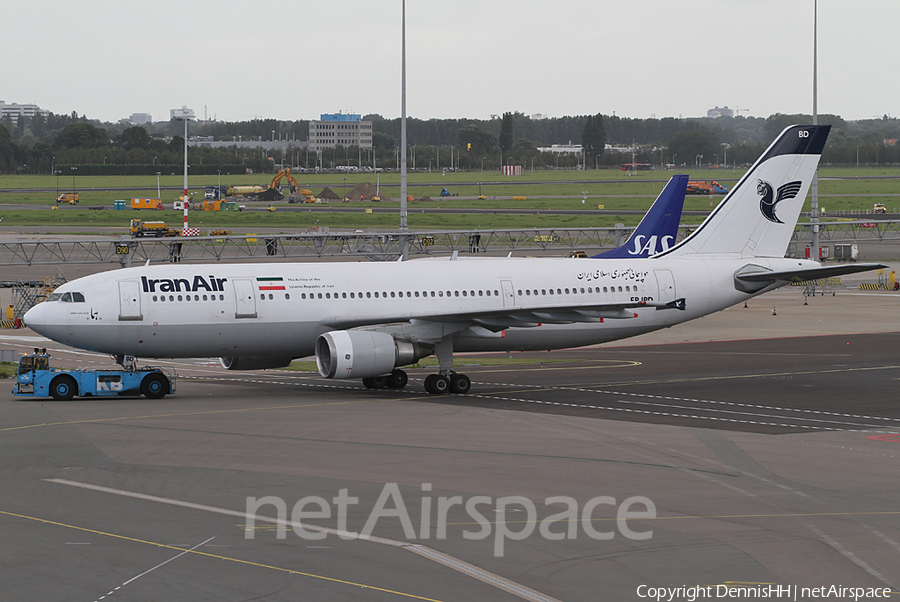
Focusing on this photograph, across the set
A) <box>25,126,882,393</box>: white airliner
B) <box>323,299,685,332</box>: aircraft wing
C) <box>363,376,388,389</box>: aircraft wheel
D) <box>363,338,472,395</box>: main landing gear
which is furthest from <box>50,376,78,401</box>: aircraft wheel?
<box>363,376,388,389</box>: aircraft wheel

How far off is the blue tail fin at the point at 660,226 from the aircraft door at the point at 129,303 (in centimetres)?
2892

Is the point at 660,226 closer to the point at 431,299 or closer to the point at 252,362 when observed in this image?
the point at 431,299

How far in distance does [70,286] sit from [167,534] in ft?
68.2

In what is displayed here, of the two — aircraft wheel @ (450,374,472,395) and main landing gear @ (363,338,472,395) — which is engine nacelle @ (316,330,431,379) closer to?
main landing gear @ (363,338,472,395)

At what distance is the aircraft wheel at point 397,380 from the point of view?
41819mm

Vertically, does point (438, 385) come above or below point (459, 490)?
below

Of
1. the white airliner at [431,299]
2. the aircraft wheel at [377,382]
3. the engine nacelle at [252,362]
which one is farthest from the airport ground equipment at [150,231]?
the aircraft wheel at [377,382]

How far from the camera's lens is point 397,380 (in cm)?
4184

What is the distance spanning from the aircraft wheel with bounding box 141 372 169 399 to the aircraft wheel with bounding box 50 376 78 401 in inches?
95.9

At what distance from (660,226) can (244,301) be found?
28.0 m

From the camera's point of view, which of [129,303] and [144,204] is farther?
[144,204]

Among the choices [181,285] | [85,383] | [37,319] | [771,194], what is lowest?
[85,383]

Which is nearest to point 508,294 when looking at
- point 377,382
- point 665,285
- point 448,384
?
point 448,384

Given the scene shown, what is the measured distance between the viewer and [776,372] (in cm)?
4622
